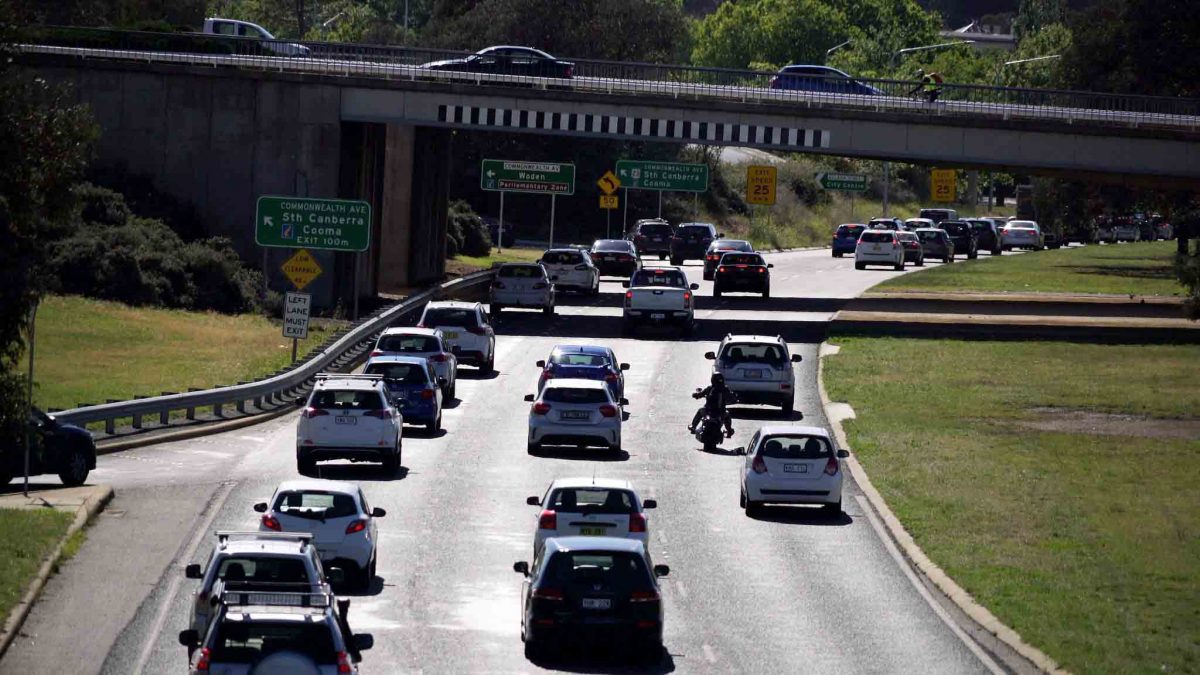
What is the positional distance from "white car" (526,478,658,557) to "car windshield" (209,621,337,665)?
8.82 meters

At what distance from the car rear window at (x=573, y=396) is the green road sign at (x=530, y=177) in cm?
4548

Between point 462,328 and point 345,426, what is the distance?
15.5 meters

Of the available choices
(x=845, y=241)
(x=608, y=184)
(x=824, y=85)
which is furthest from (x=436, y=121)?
(x=845, y=241)

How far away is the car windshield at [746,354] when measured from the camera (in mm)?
42281

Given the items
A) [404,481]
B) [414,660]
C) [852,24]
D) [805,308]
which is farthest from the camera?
[852,24]

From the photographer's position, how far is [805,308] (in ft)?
216

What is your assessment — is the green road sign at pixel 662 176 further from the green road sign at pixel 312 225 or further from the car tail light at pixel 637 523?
the car tail light at pixel 637 523

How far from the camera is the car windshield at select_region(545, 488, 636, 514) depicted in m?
24.1

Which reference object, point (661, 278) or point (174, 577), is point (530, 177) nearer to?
point (661, 278)

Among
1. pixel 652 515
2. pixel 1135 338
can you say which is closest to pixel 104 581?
pixel 652 515

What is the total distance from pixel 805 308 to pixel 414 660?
47.3 meters

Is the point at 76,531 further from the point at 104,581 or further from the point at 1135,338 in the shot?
the point at 1135,338

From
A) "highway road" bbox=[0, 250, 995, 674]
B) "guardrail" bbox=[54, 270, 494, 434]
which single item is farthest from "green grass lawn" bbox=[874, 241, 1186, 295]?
"highway road" bbox=[0, 250, 995, 674]

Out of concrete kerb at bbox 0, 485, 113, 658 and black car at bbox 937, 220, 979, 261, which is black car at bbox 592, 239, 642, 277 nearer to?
black car at bbox 937, 220, 979, 261
